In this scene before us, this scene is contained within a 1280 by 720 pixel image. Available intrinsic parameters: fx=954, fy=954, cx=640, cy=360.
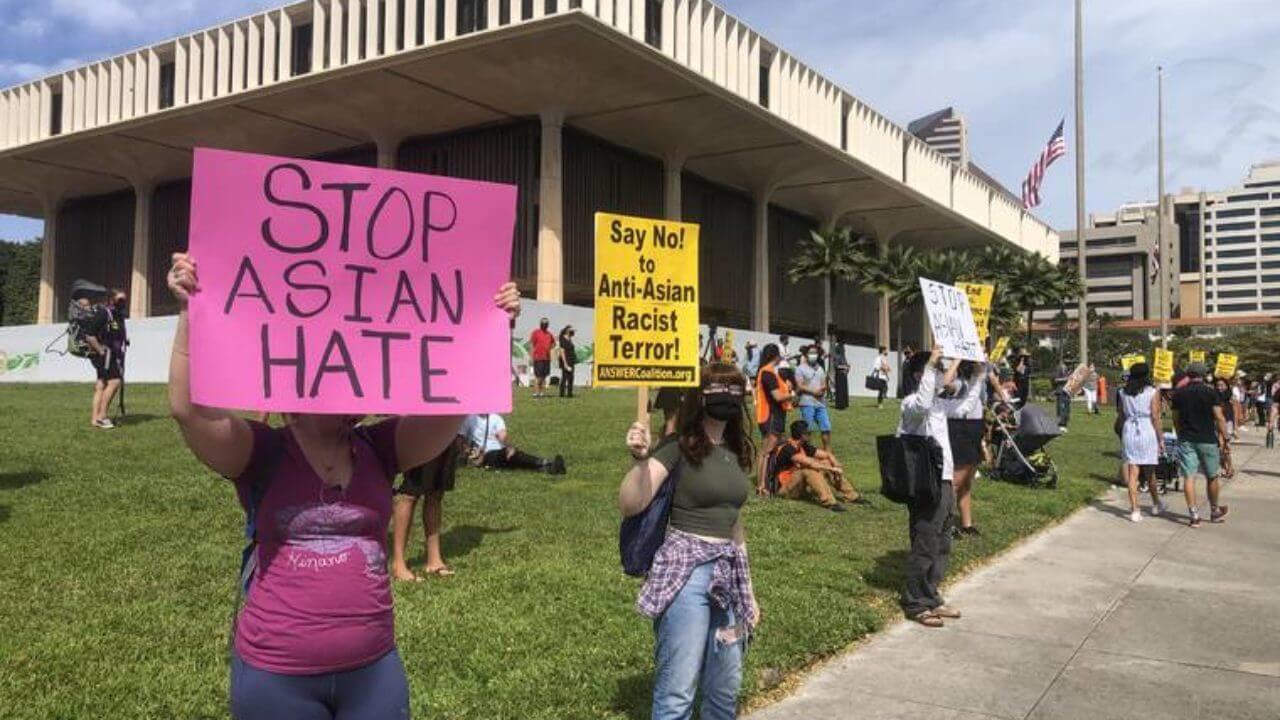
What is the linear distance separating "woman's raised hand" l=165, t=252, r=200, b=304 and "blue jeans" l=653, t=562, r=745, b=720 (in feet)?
6.62

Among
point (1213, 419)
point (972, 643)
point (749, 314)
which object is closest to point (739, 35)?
point (749, 314)

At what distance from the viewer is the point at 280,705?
7.77ft

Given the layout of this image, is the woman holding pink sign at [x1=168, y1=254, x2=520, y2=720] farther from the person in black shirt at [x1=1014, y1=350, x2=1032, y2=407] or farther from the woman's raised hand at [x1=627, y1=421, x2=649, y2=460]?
the person in black shirt at [x1=1014, y1=350, x2=1032, y2=407]

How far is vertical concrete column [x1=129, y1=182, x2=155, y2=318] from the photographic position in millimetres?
43125

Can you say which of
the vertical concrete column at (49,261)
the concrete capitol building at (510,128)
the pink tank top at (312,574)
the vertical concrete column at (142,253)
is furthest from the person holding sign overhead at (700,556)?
the vertical concrete column at (49,261)

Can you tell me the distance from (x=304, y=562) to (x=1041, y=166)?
38.7 m

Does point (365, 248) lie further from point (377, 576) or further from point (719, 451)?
point (719, 451)

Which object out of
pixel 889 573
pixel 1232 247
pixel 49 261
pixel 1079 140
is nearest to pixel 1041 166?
pixel 1079 140

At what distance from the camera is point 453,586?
20.9 feet

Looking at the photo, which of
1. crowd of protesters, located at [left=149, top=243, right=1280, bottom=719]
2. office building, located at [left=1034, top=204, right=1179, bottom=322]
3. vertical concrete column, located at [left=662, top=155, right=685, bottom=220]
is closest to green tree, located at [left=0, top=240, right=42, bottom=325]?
vertical concrete column, located at [left=662, top=155, right=685, bottom=220]

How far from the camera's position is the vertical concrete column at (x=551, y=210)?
106 feet

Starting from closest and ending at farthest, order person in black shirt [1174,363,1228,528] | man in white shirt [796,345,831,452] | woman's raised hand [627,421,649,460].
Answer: woman's raised hand [627,421,649,460] < person in black shirt [1174,363,1228,528] < man in white shirt [796,345,831,452]

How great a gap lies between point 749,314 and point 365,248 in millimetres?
43476

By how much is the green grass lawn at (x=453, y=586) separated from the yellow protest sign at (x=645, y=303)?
160 cm
